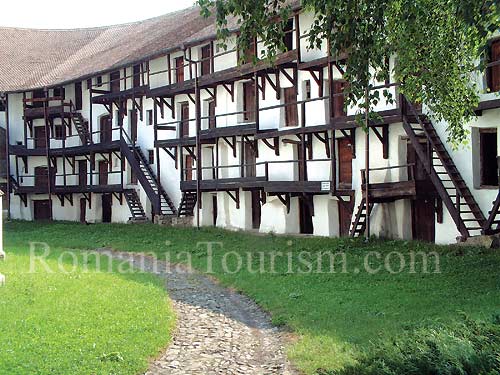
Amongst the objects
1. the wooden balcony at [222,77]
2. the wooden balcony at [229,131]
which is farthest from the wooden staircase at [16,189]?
the wooden balcony at [229,131]

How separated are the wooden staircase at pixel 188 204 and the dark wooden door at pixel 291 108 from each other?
7517 millimetres

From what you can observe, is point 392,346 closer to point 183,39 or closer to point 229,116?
point 229,116

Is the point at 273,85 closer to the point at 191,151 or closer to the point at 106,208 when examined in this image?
the point at 191,151

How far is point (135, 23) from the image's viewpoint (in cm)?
4953

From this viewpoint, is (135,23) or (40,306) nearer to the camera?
(40,306)

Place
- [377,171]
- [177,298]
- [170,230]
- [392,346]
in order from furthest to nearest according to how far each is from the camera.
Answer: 1. [170,230]
2. [377,171]
3. [177,298]
4. [392,346]

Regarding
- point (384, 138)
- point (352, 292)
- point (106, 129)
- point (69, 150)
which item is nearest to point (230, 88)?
point (384, 138)

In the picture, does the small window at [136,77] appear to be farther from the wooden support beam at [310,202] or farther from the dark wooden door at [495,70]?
the dark wooden door at [495,70]

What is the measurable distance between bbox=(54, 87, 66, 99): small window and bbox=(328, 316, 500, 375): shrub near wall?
3803 centimetres

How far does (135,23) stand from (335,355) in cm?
4232

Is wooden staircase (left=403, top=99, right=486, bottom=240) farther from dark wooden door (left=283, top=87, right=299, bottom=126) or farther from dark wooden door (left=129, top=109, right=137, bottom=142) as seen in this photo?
dark wooden door (left=129, top=109, right=137, bottom=142)

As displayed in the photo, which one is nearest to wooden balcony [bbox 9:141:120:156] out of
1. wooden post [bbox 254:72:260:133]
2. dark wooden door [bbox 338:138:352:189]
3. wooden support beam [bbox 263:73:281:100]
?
wooden post [bbox 254:72:260:133]

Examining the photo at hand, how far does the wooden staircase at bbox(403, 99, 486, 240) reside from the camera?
19531 millimetres

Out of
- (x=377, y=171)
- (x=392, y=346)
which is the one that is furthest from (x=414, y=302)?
(x=377, y=171)
